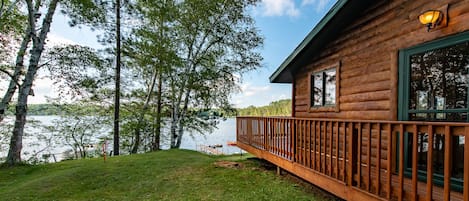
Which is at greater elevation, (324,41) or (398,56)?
(324,41)

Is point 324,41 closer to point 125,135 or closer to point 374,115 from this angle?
point 374,115

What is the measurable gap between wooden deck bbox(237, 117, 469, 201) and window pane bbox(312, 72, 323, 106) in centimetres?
127

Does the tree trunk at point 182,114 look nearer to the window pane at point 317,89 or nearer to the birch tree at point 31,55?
the birch tree at point 31,55

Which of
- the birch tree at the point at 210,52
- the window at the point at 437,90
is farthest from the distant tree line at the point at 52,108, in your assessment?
the window at the point at 437,90

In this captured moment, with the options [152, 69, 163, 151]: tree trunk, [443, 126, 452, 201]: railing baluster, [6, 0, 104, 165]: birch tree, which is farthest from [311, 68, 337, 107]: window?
[152, 69, 163, 151]: tree trunk

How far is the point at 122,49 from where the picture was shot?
38.6 feet

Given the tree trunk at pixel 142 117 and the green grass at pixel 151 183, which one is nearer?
the green grass at pixel 151 183

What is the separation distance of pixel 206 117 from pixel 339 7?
34.0 feet

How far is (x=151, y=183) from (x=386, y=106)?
515 cm

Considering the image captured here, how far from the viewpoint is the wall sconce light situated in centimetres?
357

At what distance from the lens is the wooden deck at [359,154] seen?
2.55 meters

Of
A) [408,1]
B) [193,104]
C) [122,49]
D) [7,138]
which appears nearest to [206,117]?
[193,104]

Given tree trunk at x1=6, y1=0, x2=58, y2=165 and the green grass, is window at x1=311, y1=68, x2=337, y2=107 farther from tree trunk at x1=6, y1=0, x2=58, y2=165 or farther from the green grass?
tree trunk at x1=6, y1=0, x2=58, y2=165

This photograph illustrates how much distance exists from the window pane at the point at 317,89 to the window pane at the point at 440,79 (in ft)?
8.59
